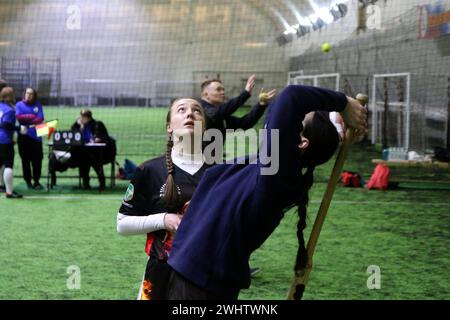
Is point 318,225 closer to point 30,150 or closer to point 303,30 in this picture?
point 30,150

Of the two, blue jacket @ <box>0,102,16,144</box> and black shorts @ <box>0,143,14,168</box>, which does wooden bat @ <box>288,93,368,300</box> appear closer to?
blue jacket @ <box>0,102,16,144</box>

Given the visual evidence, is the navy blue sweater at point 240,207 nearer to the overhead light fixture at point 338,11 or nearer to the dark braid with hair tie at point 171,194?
the dark braid with hair tie at point 171,194

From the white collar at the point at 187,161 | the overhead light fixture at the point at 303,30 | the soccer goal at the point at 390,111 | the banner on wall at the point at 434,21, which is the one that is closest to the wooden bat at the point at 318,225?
the white collar at the point at 187,161

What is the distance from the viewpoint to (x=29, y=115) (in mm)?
11562

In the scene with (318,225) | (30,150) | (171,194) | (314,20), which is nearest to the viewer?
(318,225)

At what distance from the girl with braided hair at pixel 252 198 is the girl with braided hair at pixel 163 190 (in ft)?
2.23

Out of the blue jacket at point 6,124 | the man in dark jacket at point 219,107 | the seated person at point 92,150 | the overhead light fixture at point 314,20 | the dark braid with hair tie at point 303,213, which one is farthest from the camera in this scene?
A: the overhead light fixture at point 314,20

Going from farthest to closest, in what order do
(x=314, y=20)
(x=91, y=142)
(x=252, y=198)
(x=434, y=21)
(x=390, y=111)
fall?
(x=314, y=20) < (x=390, y=111) < (x=434, y=21) < (x=91, y=142) < (x=252, y=198)

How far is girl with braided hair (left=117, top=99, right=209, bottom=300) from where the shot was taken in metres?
3.27

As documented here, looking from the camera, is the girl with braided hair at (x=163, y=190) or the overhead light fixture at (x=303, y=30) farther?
the overhead light fixture at (x=303, y=30)

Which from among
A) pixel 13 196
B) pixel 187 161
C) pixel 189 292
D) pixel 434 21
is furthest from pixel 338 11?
pixel 189 292

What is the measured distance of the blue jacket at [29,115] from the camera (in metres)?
11.5

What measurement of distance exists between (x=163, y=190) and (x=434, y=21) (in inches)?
515
